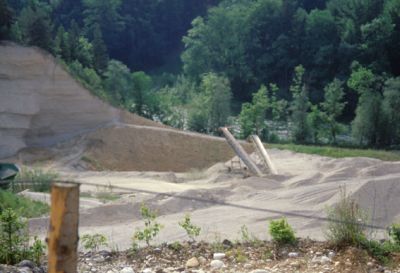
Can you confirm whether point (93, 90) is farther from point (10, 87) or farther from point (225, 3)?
point (225, 3)

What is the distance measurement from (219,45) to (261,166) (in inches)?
1271

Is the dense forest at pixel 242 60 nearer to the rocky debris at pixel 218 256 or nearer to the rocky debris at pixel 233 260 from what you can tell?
the rocky debris at pixel 233 260

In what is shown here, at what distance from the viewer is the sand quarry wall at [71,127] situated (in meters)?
22.0

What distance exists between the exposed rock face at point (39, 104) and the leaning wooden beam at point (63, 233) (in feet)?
58.0

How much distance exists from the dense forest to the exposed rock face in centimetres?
100

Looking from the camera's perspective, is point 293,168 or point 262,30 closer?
Answer: point 293,168

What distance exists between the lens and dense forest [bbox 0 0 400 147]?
2717 centimetres

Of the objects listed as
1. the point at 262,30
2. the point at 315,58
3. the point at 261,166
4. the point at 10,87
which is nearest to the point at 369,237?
the point at 261,166

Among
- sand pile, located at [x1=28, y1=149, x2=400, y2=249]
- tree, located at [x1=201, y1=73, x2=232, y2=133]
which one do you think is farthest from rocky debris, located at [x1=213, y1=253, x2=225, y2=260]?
tree, located at [x1=201, y1=73, x2=232, y2=133]

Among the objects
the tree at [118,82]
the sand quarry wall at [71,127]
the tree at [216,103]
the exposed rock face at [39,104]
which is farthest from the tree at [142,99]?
the sand quarry wall at [71,127]

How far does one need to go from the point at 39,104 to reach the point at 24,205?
1097 centimetres

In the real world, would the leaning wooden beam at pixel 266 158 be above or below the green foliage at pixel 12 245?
above

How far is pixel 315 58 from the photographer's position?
46.0m

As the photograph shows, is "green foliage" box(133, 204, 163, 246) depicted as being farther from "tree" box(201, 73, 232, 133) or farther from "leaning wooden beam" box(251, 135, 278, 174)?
"tree" box(201, 73, 232, 133)
